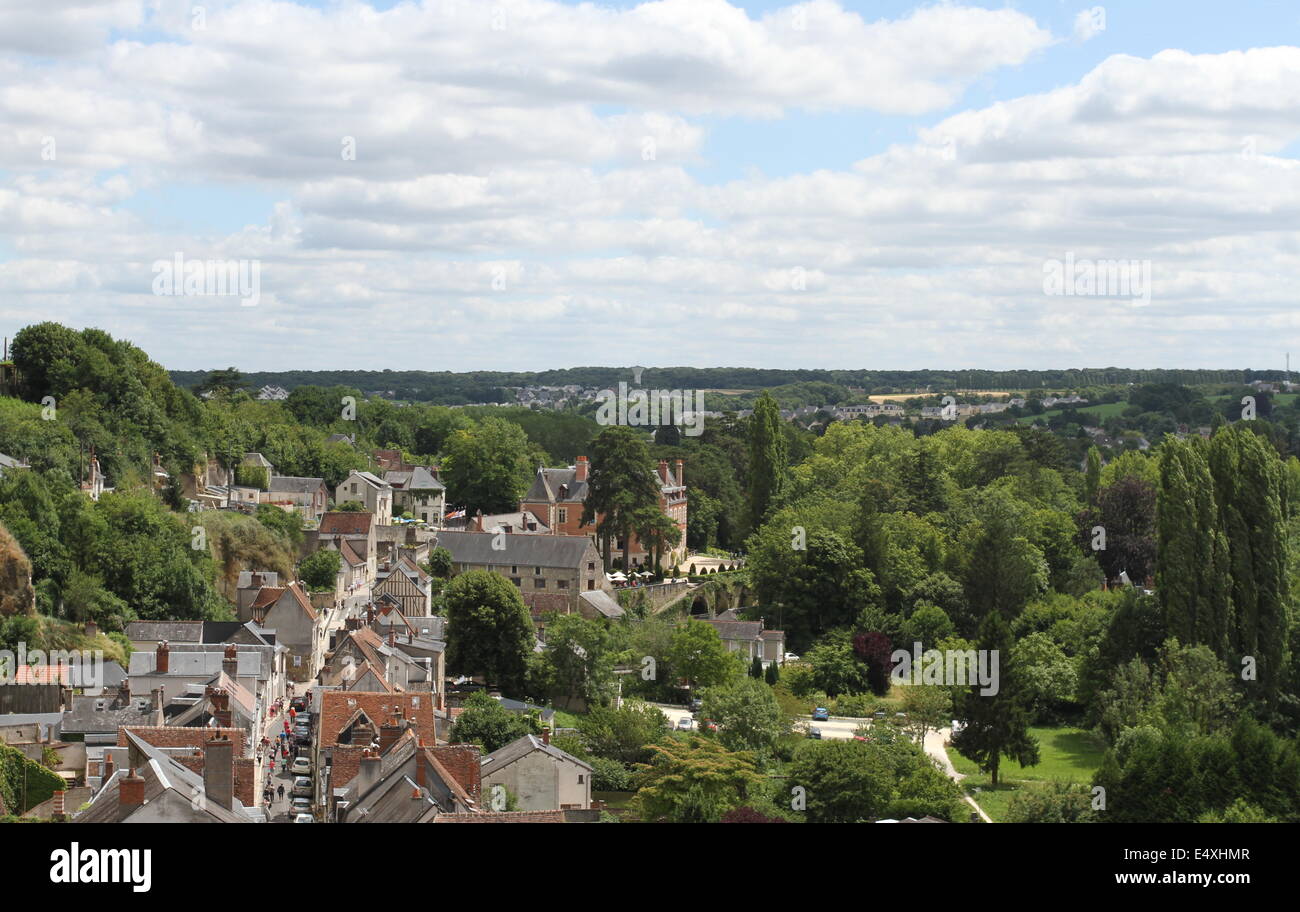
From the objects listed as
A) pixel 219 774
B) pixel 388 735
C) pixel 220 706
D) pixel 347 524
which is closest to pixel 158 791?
pixel 219 774

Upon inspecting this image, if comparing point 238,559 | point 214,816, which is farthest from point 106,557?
point 214,816

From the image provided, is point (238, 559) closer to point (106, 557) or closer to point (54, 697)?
point (106, 557)

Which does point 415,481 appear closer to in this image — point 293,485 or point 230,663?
point 293,485

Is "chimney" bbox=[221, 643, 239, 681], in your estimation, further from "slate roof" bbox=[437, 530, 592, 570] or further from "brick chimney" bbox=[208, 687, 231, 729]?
"slate roof" bbox=[437, 530, 592, 570]

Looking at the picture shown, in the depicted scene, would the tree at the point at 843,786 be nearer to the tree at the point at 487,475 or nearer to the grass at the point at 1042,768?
the grass at the point at 1042,768

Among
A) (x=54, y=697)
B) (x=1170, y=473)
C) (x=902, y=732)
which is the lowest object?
(x=902, y=732)
